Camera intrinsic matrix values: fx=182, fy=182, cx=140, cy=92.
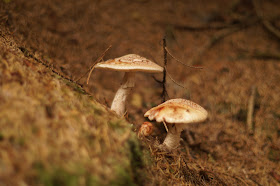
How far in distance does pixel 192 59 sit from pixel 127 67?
192 inches

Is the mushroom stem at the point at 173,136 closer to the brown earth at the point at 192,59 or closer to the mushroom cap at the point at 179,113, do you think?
the brown earth at the point at 192,59

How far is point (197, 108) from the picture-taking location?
246 cm

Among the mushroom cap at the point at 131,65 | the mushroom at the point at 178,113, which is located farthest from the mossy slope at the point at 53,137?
the mushroom cap at the point at 131,65

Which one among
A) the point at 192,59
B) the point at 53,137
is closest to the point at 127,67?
the point at 53,137


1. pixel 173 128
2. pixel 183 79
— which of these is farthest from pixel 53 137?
pixel 183 79

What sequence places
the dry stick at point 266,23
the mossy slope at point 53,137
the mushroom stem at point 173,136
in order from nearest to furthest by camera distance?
the mossy slope at point 53,137
the mushroom stem at point 173,136
the dry stick at point 266,23

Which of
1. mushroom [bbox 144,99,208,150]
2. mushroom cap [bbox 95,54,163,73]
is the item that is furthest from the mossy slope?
mushroom cap [bbox 95,54,163,73]

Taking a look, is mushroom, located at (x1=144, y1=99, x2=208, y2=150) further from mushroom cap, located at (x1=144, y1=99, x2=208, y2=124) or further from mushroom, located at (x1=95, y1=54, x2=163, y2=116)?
mushroom, located at (x1=95, y1=54, x2=163, y2=116)

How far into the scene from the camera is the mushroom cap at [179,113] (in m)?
2.27

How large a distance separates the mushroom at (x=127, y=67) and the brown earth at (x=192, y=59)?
29 centimetres

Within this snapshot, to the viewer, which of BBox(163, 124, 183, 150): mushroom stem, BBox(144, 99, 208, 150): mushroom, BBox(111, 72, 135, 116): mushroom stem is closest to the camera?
BBox(144, 99, 208, 150): mushroom

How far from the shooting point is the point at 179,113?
7.64 ft

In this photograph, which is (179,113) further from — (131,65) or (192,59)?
(192,59)

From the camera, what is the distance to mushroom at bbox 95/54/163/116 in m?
2.54
